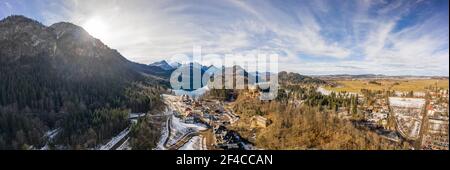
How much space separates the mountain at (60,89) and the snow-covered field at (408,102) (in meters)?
13.5

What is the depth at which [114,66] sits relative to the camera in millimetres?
29172

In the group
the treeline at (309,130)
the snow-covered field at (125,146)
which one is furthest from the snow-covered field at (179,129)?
the treeline at (309,130)

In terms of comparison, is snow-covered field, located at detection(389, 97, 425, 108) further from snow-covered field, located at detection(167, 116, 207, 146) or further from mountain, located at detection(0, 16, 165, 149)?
mountain, located at detection(0, 16, 165, 149)

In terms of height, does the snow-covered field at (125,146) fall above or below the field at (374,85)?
below

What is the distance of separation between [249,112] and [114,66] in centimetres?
1994

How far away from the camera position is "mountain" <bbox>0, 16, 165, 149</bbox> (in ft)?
33.4

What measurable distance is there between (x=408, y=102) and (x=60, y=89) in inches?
798

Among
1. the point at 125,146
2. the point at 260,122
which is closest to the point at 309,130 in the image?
the point at 260,122

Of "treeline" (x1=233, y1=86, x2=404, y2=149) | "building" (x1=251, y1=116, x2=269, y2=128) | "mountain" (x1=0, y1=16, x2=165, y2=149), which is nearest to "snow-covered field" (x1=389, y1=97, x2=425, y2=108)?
"treeline" (x1=233, y1=86, x2=404, y2=149)

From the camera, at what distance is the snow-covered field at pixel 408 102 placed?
1375 cm

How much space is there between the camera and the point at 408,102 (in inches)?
565

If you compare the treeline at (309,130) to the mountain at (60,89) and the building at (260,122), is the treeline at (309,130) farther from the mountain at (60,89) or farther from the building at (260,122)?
the mountain at (60,89)

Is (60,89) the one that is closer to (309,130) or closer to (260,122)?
Answer: (260,122)
